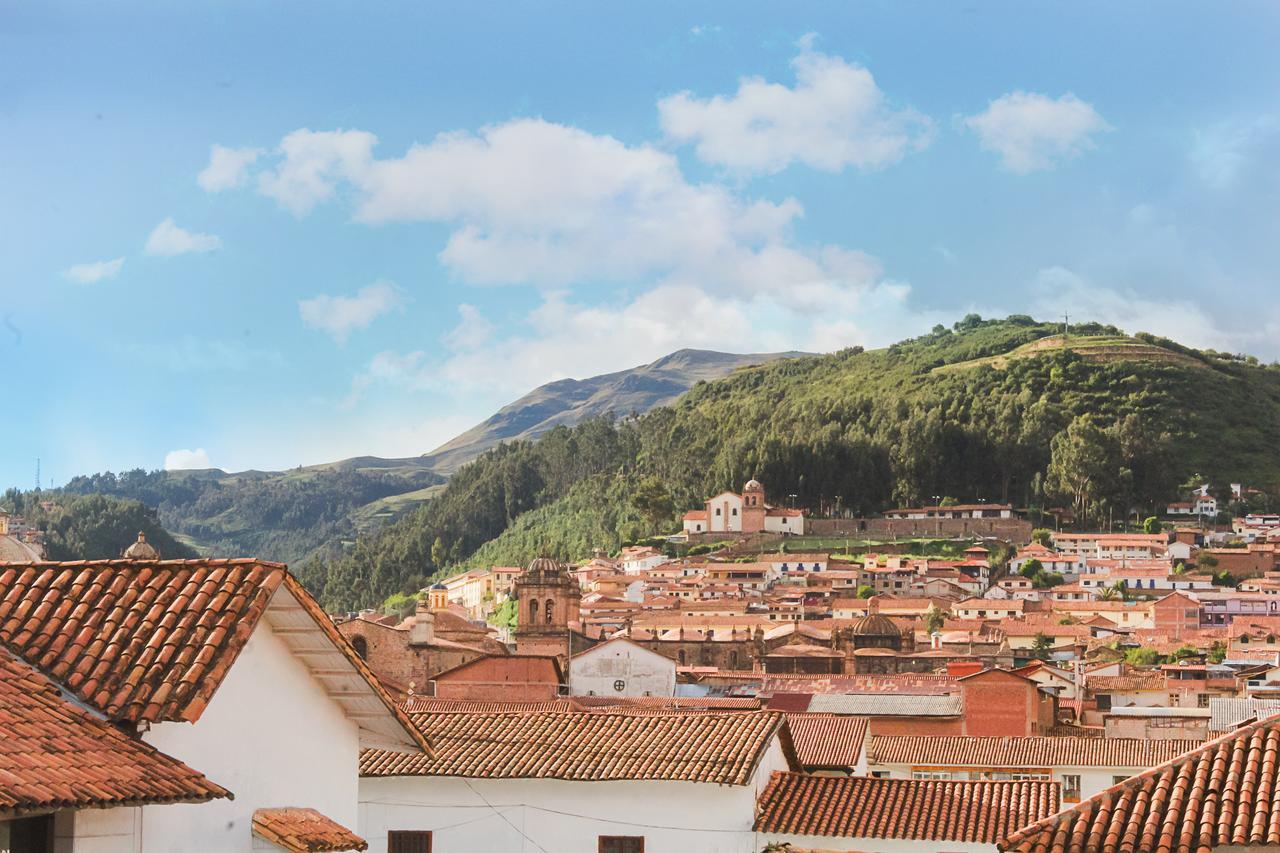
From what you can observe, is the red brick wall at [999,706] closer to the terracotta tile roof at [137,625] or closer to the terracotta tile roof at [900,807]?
the terracotta tile roof at [900,807]

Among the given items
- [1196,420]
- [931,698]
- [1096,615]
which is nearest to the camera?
[931,698]

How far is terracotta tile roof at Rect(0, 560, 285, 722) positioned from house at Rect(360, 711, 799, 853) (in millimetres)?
6368

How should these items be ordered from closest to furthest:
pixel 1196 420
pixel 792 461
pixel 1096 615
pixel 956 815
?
pixel 956 815 < pixel 1096 615 < pixel 792 461 < pixel 1196 420

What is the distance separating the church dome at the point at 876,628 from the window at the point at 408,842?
5109 centimetres

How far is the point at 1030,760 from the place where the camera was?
29250 mm

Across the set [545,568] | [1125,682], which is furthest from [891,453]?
[1125,682]

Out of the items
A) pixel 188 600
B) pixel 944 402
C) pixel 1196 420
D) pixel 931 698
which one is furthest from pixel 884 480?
pixel 188 600

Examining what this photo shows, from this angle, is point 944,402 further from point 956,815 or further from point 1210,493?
point 956,815

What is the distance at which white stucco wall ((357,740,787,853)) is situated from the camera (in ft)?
44.9

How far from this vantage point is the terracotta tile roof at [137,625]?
6734 millimetres

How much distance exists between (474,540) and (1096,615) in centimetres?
5974

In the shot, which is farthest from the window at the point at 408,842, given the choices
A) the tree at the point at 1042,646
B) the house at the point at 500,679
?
the tree at the point at 1042,646

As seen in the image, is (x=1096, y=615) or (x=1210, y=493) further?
(x=1210, y=493)

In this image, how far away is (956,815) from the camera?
1469cm
